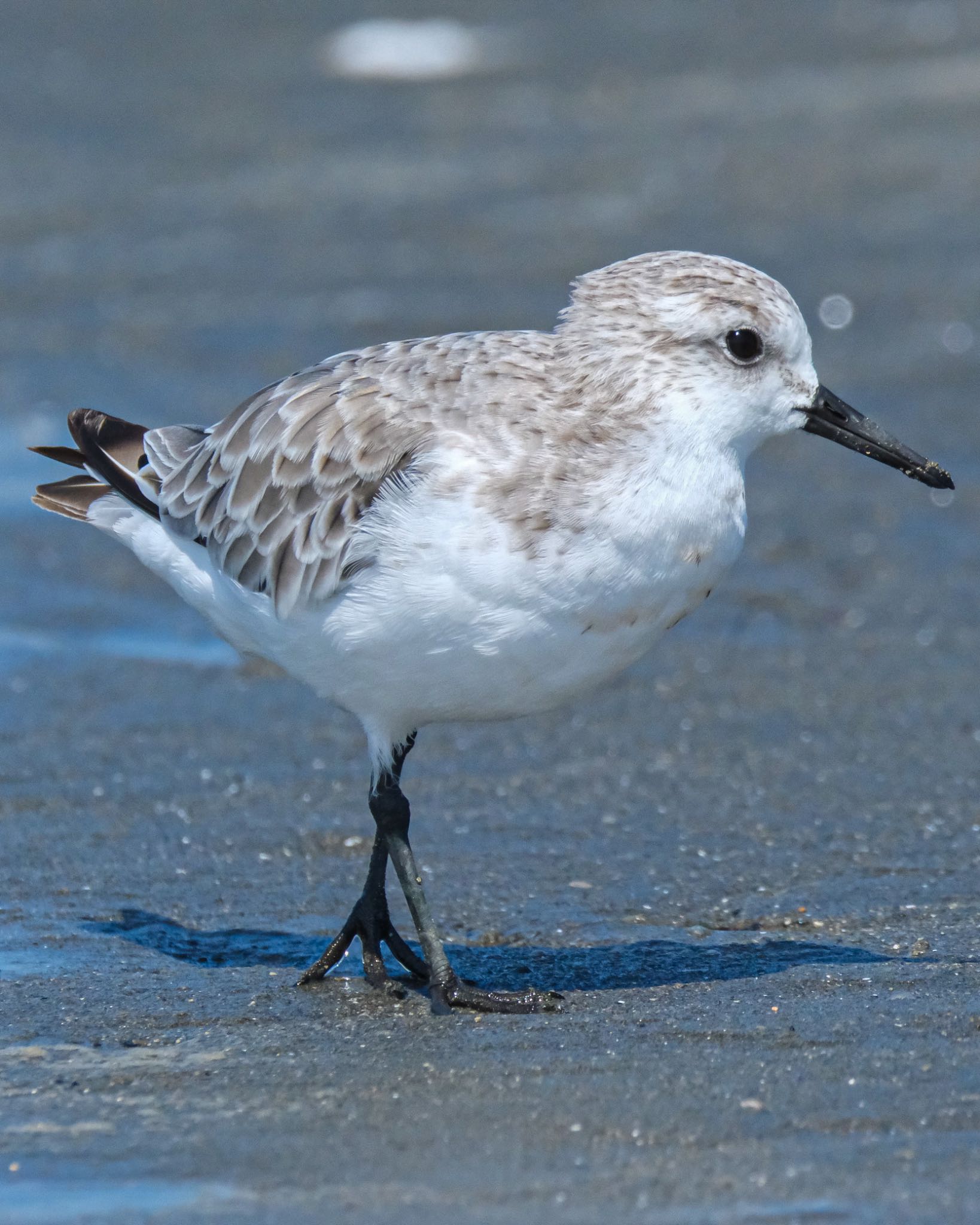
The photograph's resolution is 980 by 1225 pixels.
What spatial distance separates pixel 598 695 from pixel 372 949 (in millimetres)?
2618

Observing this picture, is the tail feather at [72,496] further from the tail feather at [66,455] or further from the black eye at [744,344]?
the black eye at [744,344]

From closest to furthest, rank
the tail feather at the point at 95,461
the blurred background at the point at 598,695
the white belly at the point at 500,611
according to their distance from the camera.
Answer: the blurred background at the point at 598,695, the white belly at the point at 500,611, the tail feather at the point at 95,461

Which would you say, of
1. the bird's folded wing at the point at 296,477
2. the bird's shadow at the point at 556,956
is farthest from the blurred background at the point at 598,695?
the bird's folded wing at the point at 296,477

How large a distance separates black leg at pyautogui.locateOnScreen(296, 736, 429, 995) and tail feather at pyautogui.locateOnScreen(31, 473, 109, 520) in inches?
69.5

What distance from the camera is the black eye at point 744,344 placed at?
5441 mm

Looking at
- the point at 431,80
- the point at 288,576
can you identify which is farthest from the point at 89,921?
the point at 431,80

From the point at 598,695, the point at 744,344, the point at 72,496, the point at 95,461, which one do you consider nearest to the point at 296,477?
the point at 95,461

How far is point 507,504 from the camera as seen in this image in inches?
206

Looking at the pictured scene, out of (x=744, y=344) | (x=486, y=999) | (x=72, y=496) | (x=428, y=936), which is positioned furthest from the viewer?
(x=72, y=496)

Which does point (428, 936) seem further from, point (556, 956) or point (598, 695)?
point (598, 695)

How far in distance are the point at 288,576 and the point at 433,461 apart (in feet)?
2.28

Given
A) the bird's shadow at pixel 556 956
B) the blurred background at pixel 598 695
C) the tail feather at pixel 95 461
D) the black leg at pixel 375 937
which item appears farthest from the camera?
the tail feather at pixel 95 461

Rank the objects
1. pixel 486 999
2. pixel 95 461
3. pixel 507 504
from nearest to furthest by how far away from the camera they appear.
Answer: pixel 507 504
pixel 486 999
pixel 95 461

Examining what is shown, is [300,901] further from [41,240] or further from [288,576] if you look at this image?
[41,240]
